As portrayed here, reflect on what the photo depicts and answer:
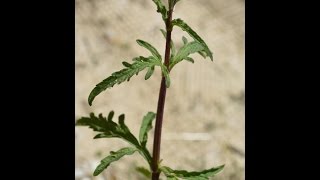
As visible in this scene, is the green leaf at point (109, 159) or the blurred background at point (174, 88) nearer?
the green leaf at point (109, 159)

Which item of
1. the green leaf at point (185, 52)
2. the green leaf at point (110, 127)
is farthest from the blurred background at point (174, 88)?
the green leaf at point (185, 52)

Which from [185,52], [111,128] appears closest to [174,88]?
[111,128]

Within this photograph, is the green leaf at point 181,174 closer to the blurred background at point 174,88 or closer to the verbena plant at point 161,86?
the verbena plant at point 161,86

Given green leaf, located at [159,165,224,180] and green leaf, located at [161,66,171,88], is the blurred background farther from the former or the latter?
green leaf, located at [161,66,171,88]

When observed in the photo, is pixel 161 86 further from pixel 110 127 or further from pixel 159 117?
pixel 110 127

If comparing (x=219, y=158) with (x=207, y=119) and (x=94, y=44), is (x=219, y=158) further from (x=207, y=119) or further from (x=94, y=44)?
(x=94, y=44)

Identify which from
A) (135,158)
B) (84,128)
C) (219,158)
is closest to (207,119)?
(219,158)

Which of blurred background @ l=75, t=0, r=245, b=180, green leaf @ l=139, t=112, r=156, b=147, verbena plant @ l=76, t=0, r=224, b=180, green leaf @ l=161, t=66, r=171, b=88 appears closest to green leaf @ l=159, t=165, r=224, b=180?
verbena plant @ l=76, t=0, r=224, b=180
